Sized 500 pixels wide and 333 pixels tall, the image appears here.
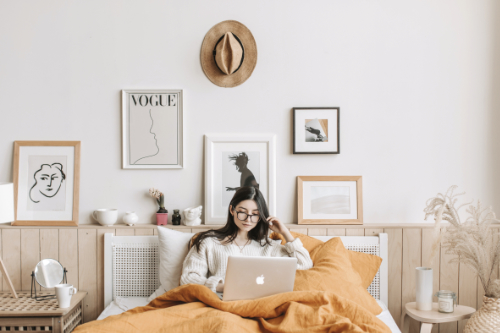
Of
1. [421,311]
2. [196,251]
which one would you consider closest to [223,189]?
[196,251]

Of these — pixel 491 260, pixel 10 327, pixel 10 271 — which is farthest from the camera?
pixel 10 271

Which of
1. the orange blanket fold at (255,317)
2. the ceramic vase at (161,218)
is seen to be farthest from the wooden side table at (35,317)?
the ceramic vase at (161,218)

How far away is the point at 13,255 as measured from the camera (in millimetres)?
2381

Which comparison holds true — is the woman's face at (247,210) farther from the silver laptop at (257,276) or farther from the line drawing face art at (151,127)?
the line drawing face art at (151,127)

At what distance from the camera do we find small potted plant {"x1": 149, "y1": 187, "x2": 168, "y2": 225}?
2.40 metres

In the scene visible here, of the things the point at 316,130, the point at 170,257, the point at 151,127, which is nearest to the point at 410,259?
the point at 316,130

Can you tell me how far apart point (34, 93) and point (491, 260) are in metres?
2.91

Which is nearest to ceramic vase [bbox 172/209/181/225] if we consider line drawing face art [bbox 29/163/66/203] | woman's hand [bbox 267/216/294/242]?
woman's hand [bbox 267/216/294/242]

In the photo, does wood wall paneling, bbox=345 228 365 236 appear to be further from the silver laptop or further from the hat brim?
the hat brim

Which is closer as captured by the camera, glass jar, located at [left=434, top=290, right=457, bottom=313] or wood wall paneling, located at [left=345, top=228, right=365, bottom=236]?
glass jar, located at [left=434, top=290, right=457, bottom=313]

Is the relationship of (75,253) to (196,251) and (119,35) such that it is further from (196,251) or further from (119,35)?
(119,35)

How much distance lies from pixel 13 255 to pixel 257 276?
5.32ft

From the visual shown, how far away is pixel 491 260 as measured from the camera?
2.16 m

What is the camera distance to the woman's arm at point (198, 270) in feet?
6.56
